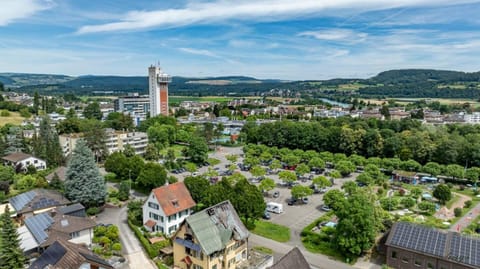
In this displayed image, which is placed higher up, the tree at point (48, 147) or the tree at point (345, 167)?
the tree at point (48, 147)

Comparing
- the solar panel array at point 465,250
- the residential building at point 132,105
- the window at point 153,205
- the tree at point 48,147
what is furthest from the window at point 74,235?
the residential building at point 132,105

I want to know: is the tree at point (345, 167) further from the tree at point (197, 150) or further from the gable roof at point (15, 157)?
the gable roof at point (15, 157)

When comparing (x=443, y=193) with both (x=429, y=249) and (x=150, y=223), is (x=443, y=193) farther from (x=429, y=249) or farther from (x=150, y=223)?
(x=150, y=223)

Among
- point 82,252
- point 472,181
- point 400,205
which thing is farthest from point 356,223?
point 472,181

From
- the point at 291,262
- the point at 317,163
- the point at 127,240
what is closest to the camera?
the point at 291,262

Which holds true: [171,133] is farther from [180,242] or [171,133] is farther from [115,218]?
[180,242]

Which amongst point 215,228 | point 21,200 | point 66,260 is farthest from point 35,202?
point 215,228

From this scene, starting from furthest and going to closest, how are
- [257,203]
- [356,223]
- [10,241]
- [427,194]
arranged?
[427,194] → [257,203] → [356,223] → [10,241]
